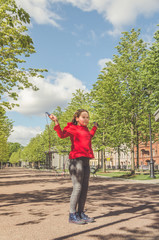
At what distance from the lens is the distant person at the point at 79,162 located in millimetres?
4152

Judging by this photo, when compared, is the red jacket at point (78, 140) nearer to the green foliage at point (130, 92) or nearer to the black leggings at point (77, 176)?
the black leggings at point (77, 176)

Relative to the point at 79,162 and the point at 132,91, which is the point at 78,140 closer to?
the point at 79,162

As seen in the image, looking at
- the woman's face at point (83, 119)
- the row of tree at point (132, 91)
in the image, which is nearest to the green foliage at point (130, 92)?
the row of tree at point (132, 91)

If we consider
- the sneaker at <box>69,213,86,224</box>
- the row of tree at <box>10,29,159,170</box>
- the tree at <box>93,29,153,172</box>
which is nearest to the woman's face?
the sneaker at <box>69,213,86,224</box>

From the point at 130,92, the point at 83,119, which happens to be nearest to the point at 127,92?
the point at 130,92

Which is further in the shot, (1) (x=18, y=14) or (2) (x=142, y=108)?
(2) (x=142, y=108)

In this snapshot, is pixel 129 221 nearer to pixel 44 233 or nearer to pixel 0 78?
pixel 44 233

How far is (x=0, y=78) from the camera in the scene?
1323cm

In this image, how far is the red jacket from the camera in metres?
4.21

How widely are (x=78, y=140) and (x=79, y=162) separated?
15.6 inches

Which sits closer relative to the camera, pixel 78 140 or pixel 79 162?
pixel 79 162

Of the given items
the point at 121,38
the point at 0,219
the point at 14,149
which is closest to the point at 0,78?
the point at 0,219

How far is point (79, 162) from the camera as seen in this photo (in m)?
4.16

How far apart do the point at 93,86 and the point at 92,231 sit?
27.3 meters
